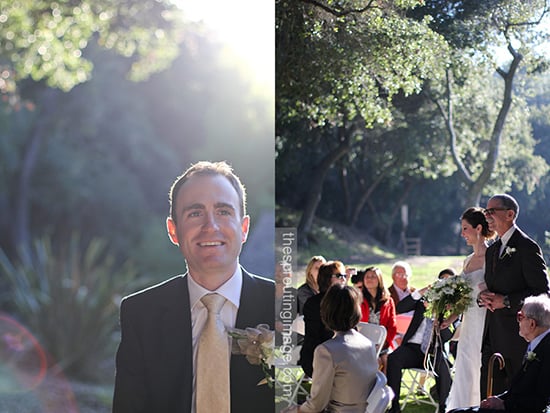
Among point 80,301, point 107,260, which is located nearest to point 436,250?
point 107,260

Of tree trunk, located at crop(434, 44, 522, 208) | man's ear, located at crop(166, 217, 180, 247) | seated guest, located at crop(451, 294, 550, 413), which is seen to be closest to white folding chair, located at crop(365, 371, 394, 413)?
seated guest, located at crop(451, 294, 550, 413)

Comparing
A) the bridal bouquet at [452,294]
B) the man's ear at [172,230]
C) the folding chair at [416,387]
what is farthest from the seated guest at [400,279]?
the man's ear at [172,230]

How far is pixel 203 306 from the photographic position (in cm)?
418

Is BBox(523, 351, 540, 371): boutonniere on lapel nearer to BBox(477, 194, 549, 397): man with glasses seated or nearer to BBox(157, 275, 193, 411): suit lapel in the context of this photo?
BBox(477, 194, 549, 397): man with glasses seated

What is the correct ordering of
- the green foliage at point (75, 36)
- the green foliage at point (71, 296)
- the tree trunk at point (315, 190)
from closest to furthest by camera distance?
1. the tree trunk at point (315, 190)
2. the green foliage at point (75, 36)
3. the green foliage at point (71, 296)

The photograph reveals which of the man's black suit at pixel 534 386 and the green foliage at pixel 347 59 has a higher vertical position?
the green foliage at pixel 347 59

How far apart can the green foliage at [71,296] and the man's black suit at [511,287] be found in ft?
8.49

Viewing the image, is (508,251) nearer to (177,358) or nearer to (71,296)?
(177,358)

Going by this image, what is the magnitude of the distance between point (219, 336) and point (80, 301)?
1.80 m

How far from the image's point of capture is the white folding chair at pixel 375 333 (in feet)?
13.4

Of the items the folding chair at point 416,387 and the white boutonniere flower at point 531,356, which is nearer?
the white boutonniere flower at point 531,356

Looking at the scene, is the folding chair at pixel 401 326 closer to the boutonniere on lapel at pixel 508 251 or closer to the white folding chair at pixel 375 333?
the white folding chair at pixel 375 333

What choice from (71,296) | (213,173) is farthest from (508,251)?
(71,296)

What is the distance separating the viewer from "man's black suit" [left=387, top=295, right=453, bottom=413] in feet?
13.3
